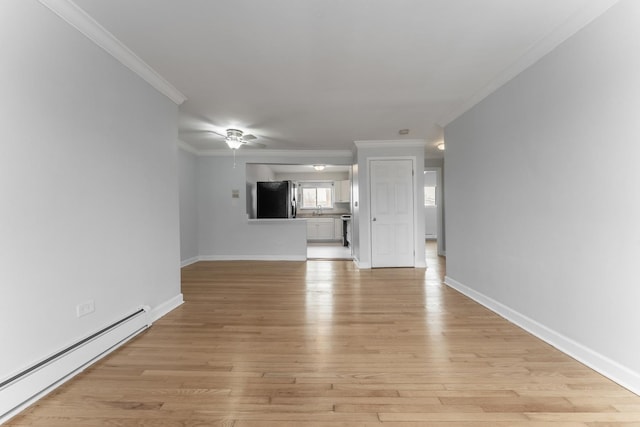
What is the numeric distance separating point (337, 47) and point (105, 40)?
1.74 m

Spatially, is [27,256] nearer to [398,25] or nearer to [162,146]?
[162,146]

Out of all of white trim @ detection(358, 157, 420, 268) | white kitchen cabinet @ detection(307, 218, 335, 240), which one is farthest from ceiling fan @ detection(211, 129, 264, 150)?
white kitchen cabinet @ detection(307, 218, 335, 240)

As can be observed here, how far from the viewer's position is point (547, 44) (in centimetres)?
211

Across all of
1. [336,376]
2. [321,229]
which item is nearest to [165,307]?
[336,376]

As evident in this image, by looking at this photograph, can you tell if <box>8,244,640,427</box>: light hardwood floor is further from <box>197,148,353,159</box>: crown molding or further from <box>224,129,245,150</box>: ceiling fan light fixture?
<box>197,148,353,159</box>: crown molding

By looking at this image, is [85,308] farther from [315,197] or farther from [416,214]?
→ [315,197]

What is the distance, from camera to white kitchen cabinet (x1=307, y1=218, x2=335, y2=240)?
29.2 feet

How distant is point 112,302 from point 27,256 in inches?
29.8

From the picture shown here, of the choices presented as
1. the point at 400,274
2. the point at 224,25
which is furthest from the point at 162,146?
the point at 400,274

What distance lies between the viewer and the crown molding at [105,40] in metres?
1.73

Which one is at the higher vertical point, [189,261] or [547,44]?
[547,44]

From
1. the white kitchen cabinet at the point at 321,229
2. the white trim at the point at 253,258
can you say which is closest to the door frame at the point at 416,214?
the white trim at the point at 253,258

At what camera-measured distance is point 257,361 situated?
6.43 feet

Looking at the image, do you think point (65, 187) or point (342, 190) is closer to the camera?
point (65, 187)
